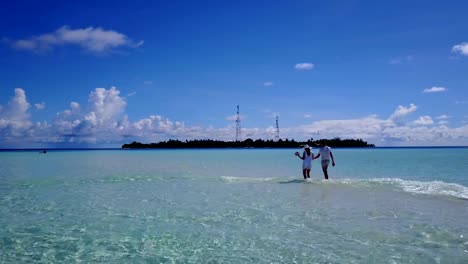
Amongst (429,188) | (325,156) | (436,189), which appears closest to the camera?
(436,189)

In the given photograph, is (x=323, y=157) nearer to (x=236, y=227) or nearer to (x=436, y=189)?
(x=436, y=189)

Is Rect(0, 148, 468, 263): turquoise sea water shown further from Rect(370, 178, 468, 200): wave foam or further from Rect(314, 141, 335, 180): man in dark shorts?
Rect(314, 141, 335, 180): man in dark shorts

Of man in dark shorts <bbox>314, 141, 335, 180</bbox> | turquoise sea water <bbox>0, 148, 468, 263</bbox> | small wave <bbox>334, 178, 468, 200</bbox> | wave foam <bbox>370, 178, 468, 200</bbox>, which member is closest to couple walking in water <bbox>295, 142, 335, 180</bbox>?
man in dark shorts <bbox>314, 141, 335, 180</bbox>

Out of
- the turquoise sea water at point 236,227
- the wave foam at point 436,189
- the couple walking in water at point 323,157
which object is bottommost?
the turquoise sea water at point 236,227

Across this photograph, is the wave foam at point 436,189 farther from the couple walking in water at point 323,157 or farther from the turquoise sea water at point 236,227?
the couple walking in water at point 323,157

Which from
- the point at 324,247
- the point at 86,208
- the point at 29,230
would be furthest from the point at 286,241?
the point at 86,208

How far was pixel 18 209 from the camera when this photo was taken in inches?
467

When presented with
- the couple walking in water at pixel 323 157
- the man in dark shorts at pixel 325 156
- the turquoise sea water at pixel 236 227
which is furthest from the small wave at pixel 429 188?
the couple walking in water at pixel 323 157

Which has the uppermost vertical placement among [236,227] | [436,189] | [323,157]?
[323,157]

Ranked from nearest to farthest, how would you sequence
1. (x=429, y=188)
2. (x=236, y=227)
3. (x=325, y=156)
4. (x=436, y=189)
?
(x=236, y=227), (x=436, y=189), (x=429, y=188), (x=325, y=156)

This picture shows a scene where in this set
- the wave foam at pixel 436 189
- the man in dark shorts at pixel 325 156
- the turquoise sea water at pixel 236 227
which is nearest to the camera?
the turquoise sea water at pixel 236 227

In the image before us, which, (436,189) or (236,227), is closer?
(236,227)

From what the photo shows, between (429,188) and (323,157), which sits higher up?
(323,157)

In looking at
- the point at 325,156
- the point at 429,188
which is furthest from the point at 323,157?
the point at 429,188
